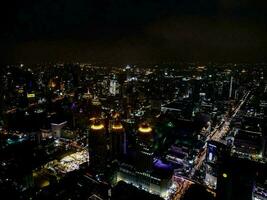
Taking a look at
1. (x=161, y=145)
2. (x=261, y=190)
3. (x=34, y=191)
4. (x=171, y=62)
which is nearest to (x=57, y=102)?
(x=161, y=145)

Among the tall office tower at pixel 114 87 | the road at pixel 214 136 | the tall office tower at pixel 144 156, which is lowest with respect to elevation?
the road at pixel 214 136

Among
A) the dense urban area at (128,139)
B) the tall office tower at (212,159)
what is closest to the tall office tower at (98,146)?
the dense urban area at (128,139)

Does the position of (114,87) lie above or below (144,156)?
above

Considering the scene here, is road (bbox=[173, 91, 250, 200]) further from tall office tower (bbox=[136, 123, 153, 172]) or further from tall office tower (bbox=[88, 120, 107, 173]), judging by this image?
tall office tower (bbox=[88, 120, 107, 173])

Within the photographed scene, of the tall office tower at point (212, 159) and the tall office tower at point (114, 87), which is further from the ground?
the tall office tower at point (114, 87)

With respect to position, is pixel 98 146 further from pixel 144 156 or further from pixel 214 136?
pixel 214 136

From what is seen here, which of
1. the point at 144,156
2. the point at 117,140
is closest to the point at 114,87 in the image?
the point at 117,140

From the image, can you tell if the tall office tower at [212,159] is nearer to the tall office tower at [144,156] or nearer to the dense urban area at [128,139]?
the dense urban area at [128,139]

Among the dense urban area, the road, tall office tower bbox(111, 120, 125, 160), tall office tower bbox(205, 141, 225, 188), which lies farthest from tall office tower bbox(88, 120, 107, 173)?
tall office tower bbox(205, 141, 225, 188)
